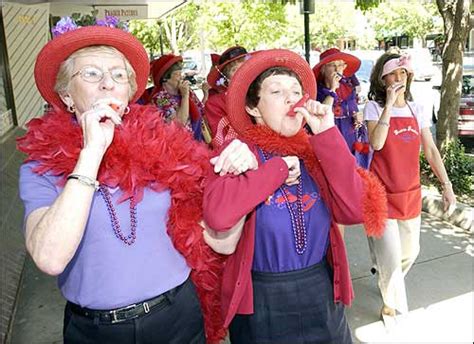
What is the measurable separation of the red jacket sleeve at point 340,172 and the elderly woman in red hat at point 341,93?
7.13 ft

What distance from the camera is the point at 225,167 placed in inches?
67.5

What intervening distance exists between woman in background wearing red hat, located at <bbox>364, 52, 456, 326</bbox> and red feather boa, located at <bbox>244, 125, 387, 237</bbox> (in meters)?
1.31

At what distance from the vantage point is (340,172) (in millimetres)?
1865

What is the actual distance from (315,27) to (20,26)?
167 ft

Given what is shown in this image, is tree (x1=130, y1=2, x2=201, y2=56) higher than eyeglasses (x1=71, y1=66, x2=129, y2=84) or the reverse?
higher

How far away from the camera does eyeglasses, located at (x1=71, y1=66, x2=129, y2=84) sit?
1752mm

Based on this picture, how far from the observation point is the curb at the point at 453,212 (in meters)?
5.36

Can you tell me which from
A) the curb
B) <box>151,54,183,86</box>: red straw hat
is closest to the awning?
<box>151,54,183,86</box>: red straw hat

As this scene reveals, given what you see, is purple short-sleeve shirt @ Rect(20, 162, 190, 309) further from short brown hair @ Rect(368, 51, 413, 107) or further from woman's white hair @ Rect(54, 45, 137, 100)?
short brown hair @ Rect(368, 51, 413, 107)

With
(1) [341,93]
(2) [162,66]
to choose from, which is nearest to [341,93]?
(1) [341,93]

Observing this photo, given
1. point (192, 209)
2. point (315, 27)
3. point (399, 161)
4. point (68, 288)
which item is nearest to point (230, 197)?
point (192, 209)

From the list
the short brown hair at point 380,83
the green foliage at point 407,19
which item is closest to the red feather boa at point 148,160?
the short brown hair at point 380,83

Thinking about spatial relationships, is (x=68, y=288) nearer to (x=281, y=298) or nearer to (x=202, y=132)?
(x=281, y=298)

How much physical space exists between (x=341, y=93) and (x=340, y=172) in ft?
9.11
